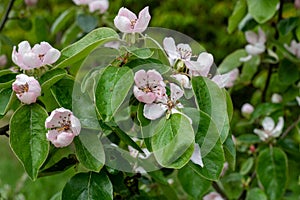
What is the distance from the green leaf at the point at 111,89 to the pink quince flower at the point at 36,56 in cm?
9

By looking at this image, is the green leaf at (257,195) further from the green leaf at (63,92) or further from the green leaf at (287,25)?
the green leaf at (63,92)

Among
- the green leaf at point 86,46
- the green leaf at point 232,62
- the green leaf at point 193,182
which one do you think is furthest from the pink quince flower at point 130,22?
the green leaf at point 232,62

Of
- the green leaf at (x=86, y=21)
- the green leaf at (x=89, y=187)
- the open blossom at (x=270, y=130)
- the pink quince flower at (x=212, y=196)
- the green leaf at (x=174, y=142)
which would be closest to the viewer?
the green leaf at (x=174, y=142)

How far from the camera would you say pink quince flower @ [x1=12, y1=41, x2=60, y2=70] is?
87 cm

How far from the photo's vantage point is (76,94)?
88 cm

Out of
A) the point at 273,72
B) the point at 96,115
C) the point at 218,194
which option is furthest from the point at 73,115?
the point at 273,72

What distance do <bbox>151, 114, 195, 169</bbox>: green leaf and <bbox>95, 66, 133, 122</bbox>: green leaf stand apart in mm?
74

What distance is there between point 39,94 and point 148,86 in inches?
6.3

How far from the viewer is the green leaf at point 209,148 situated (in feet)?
2.79

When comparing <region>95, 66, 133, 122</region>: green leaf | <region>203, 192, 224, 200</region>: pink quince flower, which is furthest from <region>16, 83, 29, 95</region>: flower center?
<region>203, 192, 224, 200</region>: pink quince flower

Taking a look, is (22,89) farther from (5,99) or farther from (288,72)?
(288,72)

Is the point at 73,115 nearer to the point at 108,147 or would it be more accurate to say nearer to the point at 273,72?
the point at 108,147

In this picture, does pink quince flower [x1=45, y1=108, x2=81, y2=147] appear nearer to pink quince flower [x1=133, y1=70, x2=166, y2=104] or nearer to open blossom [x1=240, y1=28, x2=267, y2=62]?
pink quince flower [x1=133, y1=70, x2=166, y2=104]

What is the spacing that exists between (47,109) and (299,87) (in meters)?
0.95
